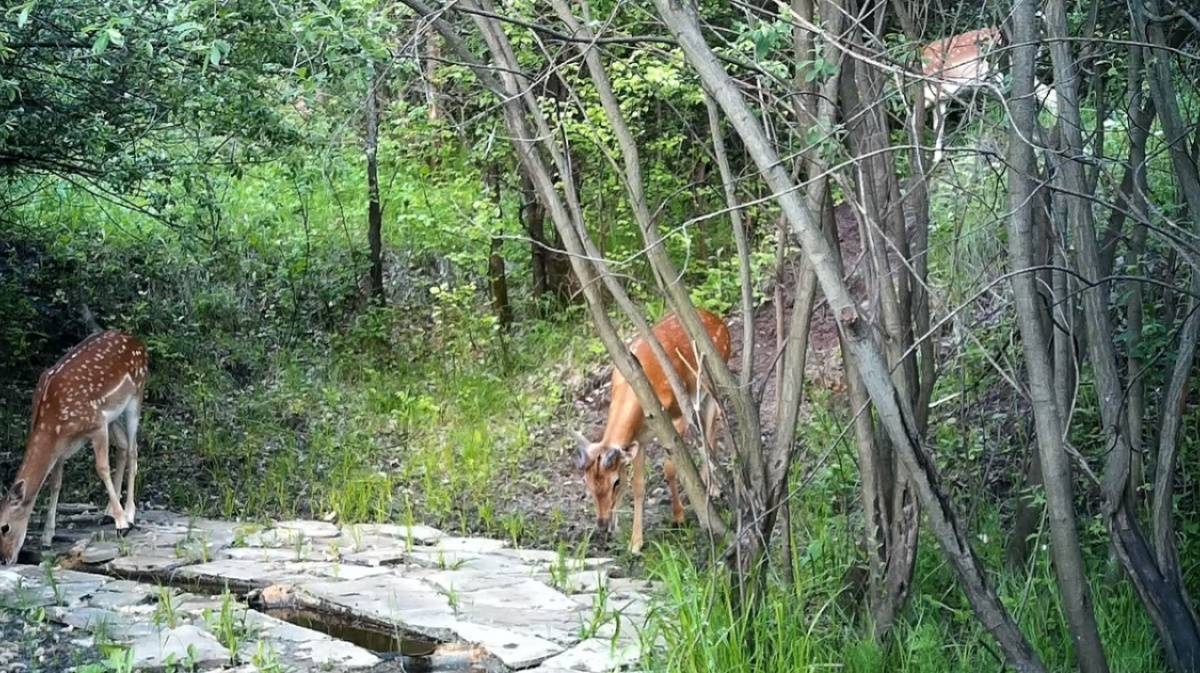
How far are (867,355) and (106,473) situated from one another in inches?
254

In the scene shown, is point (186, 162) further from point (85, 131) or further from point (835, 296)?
point (835, 296)

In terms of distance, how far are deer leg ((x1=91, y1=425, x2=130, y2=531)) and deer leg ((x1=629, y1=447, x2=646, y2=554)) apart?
3.31 m

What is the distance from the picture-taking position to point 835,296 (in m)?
4.07

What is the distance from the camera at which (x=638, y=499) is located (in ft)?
28.0

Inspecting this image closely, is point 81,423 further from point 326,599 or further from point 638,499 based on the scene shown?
point 638,499

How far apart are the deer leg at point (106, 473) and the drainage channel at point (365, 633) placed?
114 centimetres

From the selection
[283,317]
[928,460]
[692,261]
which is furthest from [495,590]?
[283,317]

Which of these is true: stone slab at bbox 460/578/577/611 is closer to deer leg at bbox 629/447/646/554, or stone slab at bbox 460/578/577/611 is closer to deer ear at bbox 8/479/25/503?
deer leg at bbox 629/447/646/554

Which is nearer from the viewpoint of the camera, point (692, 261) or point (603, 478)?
point (603, 478)

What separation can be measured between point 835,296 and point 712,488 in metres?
1.78

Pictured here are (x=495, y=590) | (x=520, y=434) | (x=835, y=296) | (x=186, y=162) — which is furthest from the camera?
(x=520, y=434)

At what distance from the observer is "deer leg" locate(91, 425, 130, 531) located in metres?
8.95

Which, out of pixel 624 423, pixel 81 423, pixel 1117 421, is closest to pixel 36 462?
pixel 81 423

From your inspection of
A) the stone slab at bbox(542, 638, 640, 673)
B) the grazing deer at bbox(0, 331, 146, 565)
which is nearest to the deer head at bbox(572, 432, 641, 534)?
the stone slab at bbox(542, 638, 640, 673)
